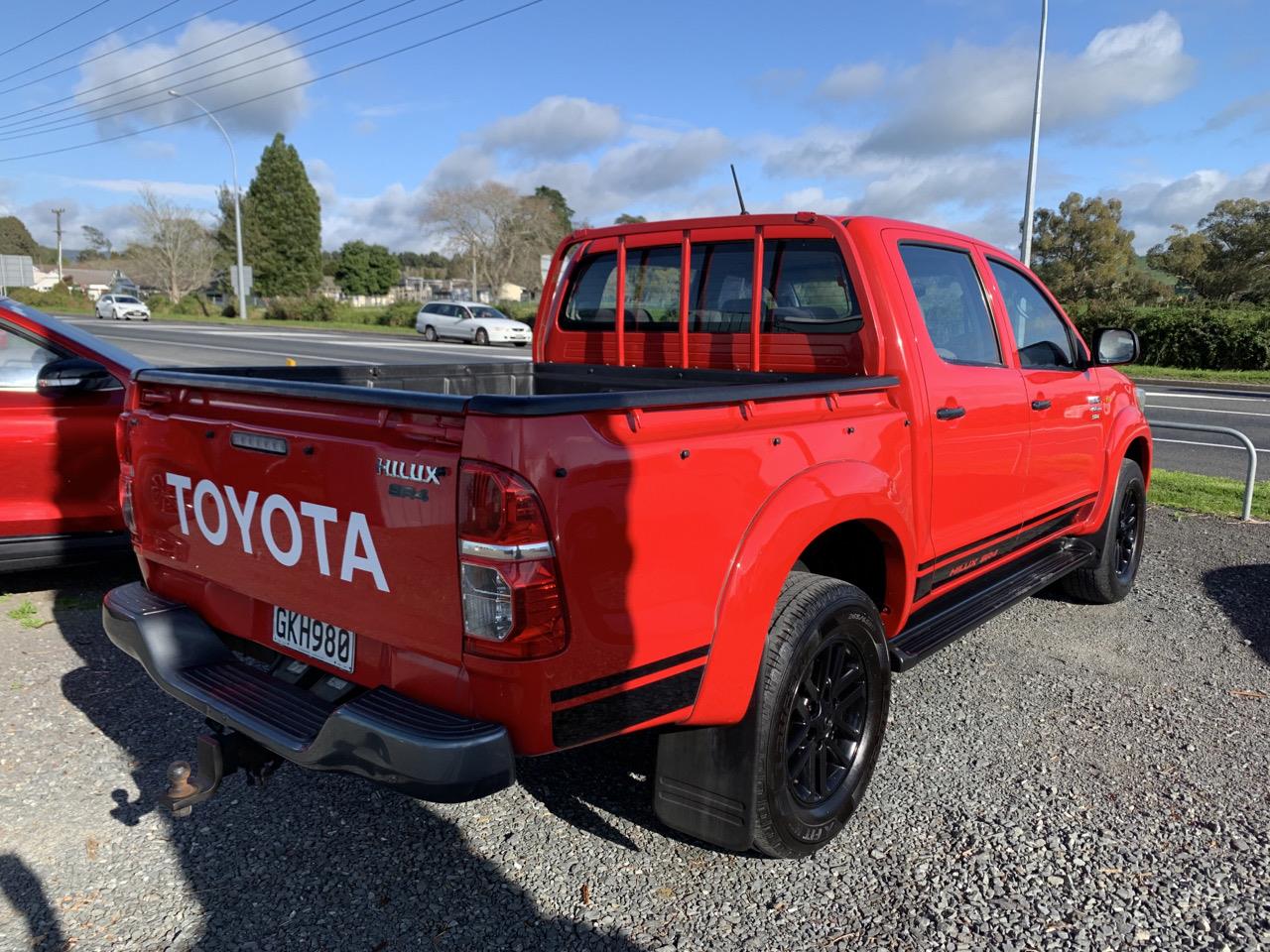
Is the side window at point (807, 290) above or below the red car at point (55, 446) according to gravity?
above

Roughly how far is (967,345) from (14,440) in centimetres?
466

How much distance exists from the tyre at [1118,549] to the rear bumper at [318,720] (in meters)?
4.13

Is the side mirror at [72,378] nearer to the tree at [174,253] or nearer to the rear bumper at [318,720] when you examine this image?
the rear bumper at [318,720]

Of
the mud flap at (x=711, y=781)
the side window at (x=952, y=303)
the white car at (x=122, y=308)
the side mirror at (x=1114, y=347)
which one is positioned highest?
the white car at (x=122, y=308)

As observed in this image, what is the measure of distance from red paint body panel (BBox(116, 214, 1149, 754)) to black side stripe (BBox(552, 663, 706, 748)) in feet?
0.06

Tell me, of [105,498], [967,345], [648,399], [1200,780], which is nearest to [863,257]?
[967,345]

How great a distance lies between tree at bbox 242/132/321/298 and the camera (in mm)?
68812

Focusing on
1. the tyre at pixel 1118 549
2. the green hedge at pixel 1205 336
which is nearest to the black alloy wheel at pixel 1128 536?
the tyre at pixel 1118 549

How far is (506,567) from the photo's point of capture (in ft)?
6.72

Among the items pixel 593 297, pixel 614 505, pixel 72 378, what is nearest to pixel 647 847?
pixel 614 505

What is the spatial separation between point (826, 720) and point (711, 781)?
511 millimetres

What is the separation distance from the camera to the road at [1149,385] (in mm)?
11367

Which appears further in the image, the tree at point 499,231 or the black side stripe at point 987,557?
the tree at point 499,231

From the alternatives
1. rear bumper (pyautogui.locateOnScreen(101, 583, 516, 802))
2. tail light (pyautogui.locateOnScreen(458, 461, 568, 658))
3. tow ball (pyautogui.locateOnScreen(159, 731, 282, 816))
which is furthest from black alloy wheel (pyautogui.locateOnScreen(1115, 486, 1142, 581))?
tow ball (pyautogui.locateOnScreen(159, 731, 282, 816))
